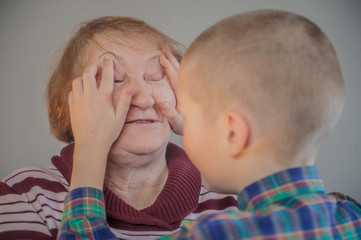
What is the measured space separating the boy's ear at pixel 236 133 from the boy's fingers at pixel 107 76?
518 mm

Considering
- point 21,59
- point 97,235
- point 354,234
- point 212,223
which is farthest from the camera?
point 21,59

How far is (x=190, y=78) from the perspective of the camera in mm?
983

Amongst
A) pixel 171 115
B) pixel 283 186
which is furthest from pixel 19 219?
pixel 283 186

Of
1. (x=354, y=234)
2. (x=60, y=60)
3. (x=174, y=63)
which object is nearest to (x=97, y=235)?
(x=354, y=234)

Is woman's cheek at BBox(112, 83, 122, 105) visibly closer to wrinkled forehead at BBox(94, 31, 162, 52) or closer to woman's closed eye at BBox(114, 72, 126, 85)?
woman's closed eye at BBox(114, 72, 126, 85)

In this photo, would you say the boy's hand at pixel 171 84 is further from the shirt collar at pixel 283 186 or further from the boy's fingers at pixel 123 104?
the shirt collar at pixel 283 186

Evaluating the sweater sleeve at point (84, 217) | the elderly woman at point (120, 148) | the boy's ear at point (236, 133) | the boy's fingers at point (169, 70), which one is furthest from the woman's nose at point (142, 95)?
the boy's ear at point (236, 133)

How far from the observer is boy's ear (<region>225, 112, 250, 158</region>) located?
0.90 m

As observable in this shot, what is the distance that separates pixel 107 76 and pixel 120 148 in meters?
0.24

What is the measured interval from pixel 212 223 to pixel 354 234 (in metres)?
0.34

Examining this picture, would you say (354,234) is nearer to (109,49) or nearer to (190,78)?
(190,78)

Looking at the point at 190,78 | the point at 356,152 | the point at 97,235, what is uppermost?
the point at 190,78

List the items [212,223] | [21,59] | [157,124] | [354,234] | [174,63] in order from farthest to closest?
[21,59], [174,63], [157,124], [354,234], [212,223]

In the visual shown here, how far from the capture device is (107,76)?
1340 mm
